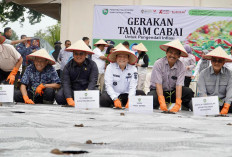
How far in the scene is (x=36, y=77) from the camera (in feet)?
17.3

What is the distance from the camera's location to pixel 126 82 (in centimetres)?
515

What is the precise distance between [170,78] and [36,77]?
6.10 feet

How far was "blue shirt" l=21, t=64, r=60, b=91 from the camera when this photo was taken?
17.2ft

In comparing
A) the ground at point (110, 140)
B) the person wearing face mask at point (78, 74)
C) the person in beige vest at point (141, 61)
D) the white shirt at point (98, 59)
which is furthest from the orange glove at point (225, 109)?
the white shirt at point (98, 59)

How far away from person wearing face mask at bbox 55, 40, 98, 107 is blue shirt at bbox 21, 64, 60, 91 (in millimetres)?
229

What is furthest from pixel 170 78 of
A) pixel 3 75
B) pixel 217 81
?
pixel 3 75

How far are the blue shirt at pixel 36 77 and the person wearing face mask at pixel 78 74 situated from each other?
0.75 ft

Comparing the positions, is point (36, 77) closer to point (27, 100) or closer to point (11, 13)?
point (27, 100)

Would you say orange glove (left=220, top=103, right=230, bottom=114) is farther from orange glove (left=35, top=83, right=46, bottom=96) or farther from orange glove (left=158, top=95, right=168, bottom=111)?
orange glove (left=35, top=83, right=46, bottom=96)

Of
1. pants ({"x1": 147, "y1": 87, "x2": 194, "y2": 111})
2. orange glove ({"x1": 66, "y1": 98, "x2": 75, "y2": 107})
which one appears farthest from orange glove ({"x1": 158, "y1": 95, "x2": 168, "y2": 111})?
orange glove ({"x1": 66, "y1": 98, "x2": 75, "y2": 107})

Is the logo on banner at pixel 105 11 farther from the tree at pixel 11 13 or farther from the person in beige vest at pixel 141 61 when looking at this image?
the tree at pixel 11 13

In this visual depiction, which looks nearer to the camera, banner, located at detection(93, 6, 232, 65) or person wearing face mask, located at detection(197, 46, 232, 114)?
person wearing face mask, located at detection(197, 46, 232, 114)

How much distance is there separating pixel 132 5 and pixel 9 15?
37.5 ft

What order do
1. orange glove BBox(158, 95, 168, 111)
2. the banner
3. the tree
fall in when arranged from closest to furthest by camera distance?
orange glove BBox(158, 95, 168, 111)
the banner
the tree
